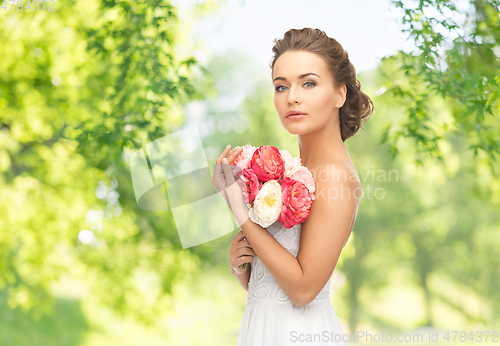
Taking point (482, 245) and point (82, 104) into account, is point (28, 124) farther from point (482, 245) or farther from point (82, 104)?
point (482, 245)

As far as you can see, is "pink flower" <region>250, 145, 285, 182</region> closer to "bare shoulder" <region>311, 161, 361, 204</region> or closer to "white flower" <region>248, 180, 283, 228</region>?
"white flower" <region>248, 180, 283, 228</region>

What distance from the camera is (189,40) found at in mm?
7820

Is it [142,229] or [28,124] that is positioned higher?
[28,124]

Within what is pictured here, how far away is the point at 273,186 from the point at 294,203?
0.36 feet

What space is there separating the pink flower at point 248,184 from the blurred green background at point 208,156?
2176mm

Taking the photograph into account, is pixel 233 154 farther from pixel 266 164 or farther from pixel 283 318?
pixel 283 318

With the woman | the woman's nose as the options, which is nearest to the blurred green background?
the woman

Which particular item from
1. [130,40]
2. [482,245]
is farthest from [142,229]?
[482,245]

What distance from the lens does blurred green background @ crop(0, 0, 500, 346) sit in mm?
4051

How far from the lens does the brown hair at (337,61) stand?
1738 mm

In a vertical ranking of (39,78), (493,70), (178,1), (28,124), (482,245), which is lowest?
(482,245)

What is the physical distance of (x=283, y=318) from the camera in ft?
5.45

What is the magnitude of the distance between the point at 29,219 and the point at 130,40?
3.76 m

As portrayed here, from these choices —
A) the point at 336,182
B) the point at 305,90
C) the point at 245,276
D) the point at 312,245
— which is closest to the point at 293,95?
the point at 305,90
